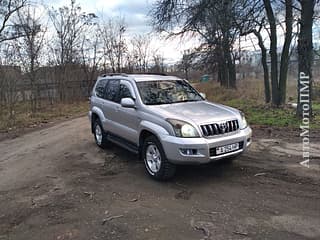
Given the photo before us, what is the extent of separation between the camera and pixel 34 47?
18.9 metres

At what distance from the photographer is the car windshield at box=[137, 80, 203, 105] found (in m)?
6.38

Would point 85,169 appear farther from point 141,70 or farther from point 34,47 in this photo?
point 141,70

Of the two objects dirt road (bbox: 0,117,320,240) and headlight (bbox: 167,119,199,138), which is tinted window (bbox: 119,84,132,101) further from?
headlight (bbox: 167,119,199,138)

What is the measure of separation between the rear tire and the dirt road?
2.01 feet

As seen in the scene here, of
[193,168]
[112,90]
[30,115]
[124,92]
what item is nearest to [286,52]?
[112,90]

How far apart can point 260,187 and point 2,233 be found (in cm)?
358

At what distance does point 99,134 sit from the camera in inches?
332

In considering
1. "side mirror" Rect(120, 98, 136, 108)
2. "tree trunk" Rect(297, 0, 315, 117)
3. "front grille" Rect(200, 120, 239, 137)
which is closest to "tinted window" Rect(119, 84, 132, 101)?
"side mirror" Rect(120, 98, 136, 108)

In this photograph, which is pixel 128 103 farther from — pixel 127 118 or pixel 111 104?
pixel 111 104

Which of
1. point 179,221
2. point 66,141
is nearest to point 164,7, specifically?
point 66,141

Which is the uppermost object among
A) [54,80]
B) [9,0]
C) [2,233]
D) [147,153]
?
[9,0]

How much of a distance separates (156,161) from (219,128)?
121 centimetres

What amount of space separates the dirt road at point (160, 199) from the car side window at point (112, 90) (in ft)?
4.32

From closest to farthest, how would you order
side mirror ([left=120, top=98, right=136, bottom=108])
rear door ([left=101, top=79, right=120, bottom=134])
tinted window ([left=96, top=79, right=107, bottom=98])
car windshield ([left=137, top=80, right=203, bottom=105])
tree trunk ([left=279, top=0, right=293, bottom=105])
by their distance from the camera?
side mirror ([left=120, top=98, right=136, bottom=108]) < car windshield ([left=137, top=80, right=203, bottom=105]) < rear door ([left=101, top=79, right=120, bottom=134]) < tinted window ([left=96, top=79, right=107, bottom=98]) < tree trunk ([left=279, top=0, right=293, bottom=105])
